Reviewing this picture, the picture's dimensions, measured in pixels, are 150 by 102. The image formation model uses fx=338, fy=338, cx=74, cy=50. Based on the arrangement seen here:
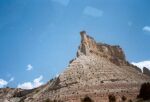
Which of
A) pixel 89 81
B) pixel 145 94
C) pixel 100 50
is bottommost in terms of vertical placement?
pixel 145 94

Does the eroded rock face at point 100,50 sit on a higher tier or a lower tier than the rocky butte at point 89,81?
higher

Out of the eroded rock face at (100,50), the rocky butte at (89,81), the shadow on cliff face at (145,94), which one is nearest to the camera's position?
the shadow on cliff face at (145,94)

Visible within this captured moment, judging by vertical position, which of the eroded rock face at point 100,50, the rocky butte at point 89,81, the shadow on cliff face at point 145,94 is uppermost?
the eroded rock face at point 100,50

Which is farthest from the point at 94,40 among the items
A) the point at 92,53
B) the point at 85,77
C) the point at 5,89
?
the point at 5,89

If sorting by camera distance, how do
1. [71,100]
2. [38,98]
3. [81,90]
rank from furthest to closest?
[38,98], [81,90], [71,100]

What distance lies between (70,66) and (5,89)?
2571 inches

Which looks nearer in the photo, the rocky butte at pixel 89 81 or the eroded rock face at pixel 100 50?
the rocky butte at pixel 89 81

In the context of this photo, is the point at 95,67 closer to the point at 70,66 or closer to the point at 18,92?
the point at 70,66

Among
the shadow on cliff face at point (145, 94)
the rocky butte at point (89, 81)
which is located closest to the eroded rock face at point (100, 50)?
the rocky butte at point (89, 81)

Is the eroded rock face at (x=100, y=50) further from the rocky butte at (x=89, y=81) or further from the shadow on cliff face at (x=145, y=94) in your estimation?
the shadow on cliff face at (x=145, y=94)

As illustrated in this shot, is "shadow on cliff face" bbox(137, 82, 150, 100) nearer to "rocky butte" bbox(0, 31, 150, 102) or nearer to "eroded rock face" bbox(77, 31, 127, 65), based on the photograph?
"rocky butte" bbox(0, 31, 150, 102)

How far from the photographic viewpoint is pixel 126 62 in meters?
160

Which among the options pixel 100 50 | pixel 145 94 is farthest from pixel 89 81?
pixel 145 94

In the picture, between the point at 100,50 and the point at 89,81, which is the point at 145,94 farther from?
the point at 100,50
